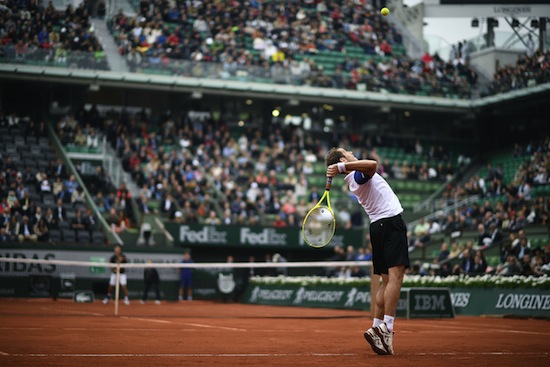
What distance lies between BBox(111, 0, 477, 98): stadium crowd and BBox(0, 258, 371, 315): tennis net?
1029 cm

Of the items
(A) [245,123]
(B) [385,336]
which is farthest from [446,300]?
(A) [245,123]

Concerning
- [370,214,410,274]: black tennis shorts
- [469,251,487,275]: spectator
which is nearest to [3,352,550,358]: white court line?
[370,214,410,274]: black tennis shorts

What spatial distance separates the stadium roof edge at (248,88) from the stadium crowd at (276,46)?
0.40 metres

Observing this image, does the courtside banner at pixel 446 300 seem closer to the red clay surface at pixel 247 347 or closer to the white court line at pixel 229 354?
the red clay surface at pixel 247 347

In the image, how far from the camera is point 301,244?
37188mm

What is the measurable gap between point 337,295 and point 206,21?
19.3m

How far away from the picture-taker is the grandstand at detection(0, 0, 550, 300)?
3581 cm

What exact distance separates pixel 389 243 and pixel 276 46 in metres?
34.5

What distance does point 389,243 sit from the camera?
34.8 feet

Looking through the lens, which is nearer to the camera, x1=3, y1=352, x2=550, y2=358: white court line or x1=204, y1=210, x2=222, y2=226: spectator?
x1=3, y1=352, x2=550, y2=358: white court line

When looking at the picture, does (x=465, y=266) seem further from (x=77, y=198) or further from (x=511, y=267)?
(x=77, y=198)

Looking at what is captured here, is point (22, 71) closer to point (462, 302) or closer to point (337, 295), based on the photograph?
point (337, 295)

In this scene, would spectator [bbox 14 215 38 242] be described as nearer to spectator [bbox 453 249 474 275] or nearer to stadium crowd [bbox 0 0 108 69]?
stadium crowd [bbox 0 0 108 69]

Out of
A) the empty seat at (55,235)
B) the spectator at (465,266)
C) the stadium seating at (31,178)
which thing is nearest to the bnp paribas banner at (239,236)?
the stadium seating at (31,178)
